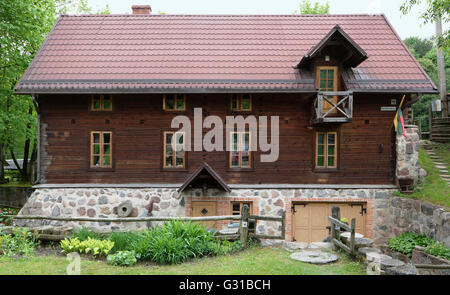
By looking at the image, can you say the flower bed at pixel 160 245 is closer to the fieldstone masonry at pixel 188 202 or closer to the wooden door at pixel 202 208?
the fieldstone masonry at pixel 188 202


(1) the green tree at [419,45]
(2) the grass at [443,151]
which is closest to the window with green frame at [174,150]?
(2) the grass at [443,151]

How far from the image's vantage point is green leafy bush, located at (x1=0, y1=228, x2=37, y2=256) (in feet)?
33.7

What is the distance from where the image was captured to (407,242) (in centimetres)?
1345

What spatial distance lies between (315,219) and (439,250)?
4563 millimetres

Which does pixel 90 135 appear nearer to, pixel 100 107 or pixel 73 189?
pixel 100 107

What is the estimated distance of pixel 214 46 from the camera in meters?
16.6

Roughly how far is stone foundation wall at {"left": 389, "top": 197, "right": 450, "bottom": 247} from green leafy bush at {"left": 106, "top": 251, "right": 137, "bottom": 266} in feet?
30.9

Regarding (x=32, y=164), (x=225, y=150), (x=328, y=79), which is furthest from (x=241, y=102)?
(x=32, y=164)

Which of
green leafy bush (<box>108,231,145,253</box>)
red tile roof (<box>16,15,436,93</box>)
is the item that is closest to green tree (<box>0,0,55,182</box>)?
red tile roof (<box>16,15,436,93</box>)

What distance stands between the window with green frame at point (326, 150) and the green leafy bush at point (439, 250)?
450cm

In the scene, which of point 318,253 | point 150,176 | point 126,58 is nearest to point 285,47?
point 126,58

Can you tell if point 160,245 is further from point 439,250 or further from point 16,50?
point 16,50

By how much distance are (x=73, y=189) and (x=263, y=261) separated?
344 inches

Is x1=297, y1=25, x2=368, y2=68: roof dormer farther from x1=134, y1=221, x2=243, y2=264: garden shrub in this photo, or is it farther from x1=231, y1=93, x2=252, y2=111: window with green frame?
x1=134, y1=221, x2=243, y2=264: garden shrub
